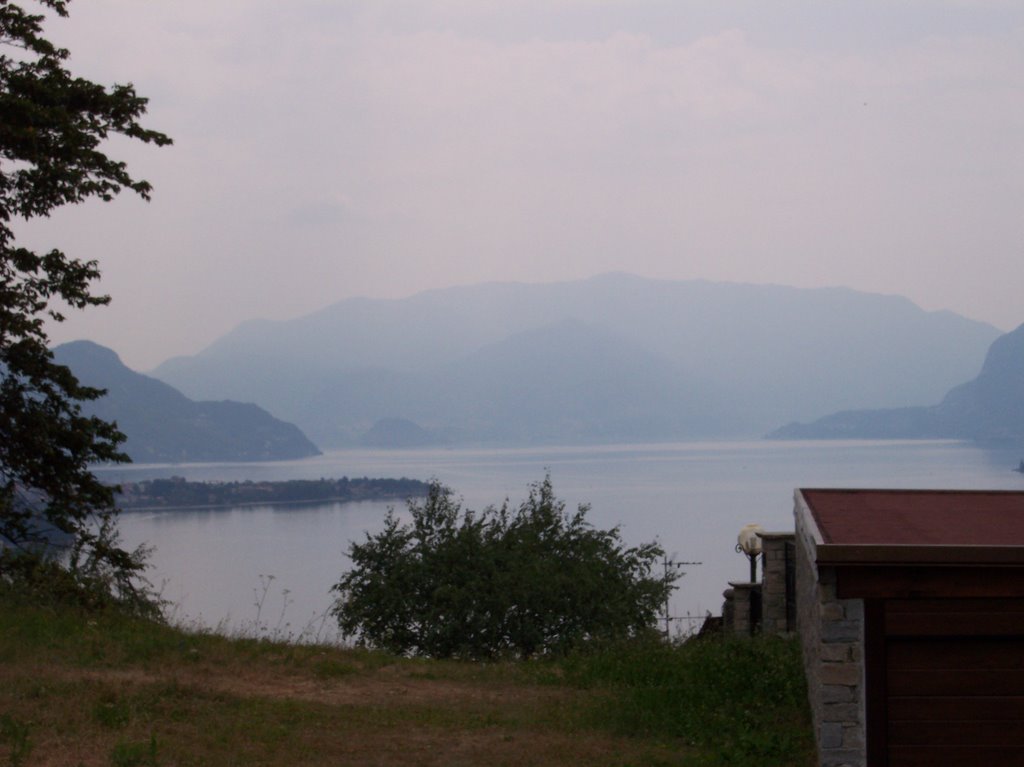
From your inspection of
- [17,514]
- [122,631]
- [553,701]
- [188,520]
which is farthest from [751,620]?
[188,520]

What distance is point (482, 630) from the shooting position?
939 inches

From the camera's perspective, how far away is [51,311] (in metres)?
16.4

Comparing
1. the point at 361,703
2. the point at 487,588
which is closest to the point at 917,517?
the point at 361,703

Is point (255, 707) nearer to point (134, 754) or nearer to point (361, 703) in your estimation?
point (361, 703)

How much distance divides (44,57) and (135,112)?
1555mm

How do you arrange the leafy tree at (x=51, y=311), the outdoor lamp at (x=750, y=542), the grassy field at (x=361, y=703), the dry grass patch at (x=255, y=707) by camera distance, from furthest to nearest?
the outdoor lamp at (x=750, y=542), the leafy tree at (x=51, y=311), the grassy field at (x=361, y=703), the dry grass patch at (x=255, y=707)

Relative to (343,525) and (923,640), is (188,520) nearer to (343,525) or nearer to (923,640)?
(343,525)

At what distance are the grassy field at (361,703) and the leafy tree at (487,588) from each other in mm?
9560

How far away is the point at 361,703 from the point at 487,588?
13.6 m

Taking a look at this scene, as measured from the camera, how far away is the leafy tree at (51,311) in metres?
14.9

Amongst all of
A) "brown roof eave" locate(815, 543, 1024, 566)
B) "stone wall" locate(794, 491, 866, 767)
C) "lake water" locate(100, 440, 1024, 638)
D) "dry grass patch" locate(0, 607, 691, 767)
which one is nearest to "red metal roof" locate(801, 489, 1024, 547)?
"brown roof eave" locate(815, 543, 1024, 566)

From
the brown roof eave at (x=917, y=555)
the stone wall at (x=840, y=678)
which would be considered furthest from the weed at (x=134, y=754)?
the brown roof eave at (x=917, y=555)

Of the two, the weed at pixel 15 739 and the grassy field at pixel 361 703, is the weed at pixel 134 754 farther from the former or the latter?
the weed at pixel 15 739

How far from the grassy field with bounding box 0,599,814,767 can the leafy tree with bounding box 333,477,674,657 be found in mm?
9560
